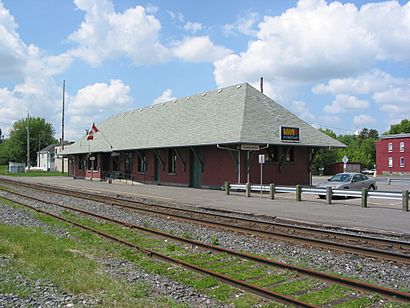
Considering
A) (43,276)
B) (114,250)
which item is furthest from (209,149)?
(43,276)

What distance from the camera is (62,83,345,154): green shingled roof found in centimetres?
2834

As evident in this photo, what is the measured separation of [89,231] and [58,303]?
639 cm

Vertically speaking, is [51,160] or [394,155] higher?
[394,155]

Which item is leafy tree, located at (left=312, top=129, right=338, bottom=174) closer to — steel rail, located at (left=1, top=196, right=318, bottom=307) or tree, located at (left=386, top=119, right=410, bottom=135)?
tree, located at (left=386, top=119, right=410, bottom=135)

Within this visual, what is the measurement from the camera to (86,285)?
6.90 metres

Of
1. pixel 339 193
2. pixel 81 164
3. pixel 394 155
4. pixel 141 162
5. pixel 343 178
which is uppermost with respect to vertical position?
pixel 394 155

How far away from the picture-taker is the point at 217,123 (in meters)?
30.8

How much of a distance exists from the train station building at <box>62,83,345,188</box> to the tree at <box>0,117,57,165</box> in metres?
79.3

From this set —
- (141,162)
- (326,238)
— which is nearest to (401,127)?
(141,162)

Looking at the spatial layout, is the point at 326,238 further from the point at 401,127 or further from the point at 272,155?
the point at 401,127

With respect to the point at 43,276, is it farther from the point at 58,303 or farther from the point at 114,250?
the point at 114,250

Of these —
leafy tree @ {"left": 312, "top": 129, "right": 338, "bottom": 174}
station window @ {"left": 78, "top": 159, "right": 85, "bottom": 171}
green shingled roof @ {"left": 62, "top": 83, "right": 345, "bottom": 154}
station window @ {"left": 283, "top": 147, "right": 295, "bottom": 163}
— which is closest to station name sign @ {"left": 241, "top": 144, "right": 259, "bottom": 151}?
green shingled roof @ {"left": 62, "top": 83, "right": 345, "bottom": 154}

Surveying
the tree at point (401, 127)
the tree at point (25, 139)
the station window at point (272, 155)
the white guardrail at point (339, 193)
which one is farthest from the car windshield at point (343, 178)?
the tree at point (25, 139)

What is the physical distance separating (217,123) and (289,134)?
196 inches
